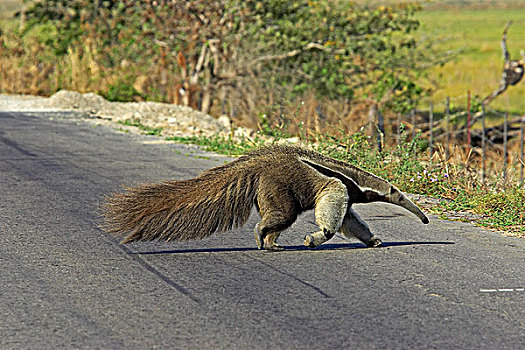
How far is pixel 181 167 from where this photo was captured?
34.6 feet

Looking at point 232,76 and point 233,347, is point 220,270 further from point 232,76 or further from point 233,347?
point 232,76

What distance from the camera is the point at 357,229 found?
638 cm

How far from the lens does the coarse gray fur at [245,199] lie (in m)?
5.87

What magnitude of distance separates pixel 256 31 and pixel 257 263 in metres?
12.4

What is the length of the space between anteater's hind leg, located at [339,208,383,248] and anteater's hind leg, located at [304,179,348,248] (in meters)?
0.34

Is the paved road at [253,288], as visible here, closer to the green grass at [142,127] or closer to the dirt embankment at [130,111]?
the green grass at [142,127]

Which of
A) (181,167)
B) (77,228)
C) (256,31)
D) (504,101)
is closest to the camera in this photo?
(77,228)

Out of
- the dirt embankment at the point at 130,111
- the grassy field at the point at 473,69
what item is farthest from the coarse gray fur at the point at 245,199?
the grassy field at the point at 473,69

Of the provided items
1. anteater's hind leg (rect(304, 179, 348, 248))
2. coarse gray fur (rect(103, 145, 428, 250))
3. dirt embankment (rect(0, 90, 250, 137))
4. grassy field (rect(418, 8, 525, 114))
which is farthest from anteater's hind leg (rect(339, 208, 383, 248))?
grassy field (rect(418, 8, 525, 114))

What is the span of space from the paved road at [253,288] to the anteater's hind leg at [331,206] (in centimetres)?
26

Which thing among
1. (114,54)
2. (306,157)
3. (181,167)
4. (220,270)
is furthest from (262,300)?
(114,54)

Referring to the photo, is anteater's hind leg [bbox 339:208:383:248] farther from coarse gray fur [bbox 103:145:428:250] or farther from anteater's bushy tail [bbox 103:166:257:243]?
anteater's bushy tail [bbox 103:166:257:243]

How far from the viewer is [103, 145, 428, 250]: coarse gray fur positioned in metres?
5.87

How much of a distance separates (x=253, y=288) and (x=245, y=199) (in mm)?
1028
